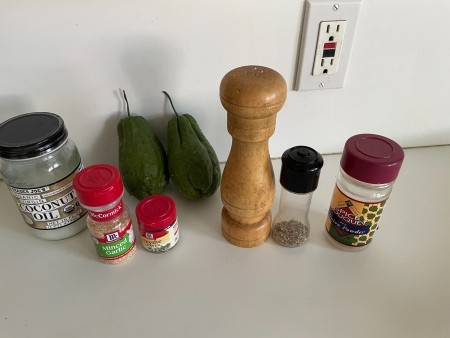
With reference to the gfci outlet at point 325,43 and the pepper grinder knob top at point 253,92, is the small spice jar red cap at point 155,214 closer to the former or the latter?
the pepper grinder knob top at point 253,92

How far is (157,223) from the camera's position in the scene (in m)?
0.53

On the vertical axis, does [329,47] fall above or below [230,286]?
above

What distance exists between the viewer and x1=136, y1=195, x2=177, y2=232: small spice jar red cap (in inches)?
20.9

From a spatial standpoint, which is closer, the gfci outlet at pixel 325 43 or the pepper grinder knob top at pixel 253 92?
the pepper grinder knob top at pixel 253 92

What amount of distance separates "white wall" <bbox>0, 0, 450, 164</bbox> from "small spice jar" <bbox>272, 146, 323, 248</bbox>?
0.15 metres

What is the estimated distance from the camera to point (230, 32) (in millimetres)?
582

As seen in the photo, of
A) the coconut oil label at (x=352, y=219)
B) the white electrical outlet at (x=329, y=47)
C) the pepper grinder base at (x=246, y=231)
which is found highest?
the white electrical outlet at (x=329, y=47)

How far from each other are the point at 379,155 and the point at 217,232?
0.84 feet

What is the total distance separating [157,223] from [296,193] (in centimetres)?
19

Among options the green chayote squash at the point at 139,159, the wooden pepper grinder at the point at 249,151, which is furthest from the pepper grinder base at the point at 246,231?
the green chayote squash at the point at 139,159

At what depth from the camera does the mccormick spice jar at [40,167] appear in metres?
0.50

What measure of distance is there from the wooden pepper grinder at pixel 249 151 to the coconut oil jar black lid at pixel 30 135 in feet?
0.72

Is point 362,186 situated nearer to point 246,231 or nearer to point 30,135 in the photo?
point 246,231

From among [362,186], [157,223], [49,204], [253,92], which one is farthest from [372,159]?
[49,204]
